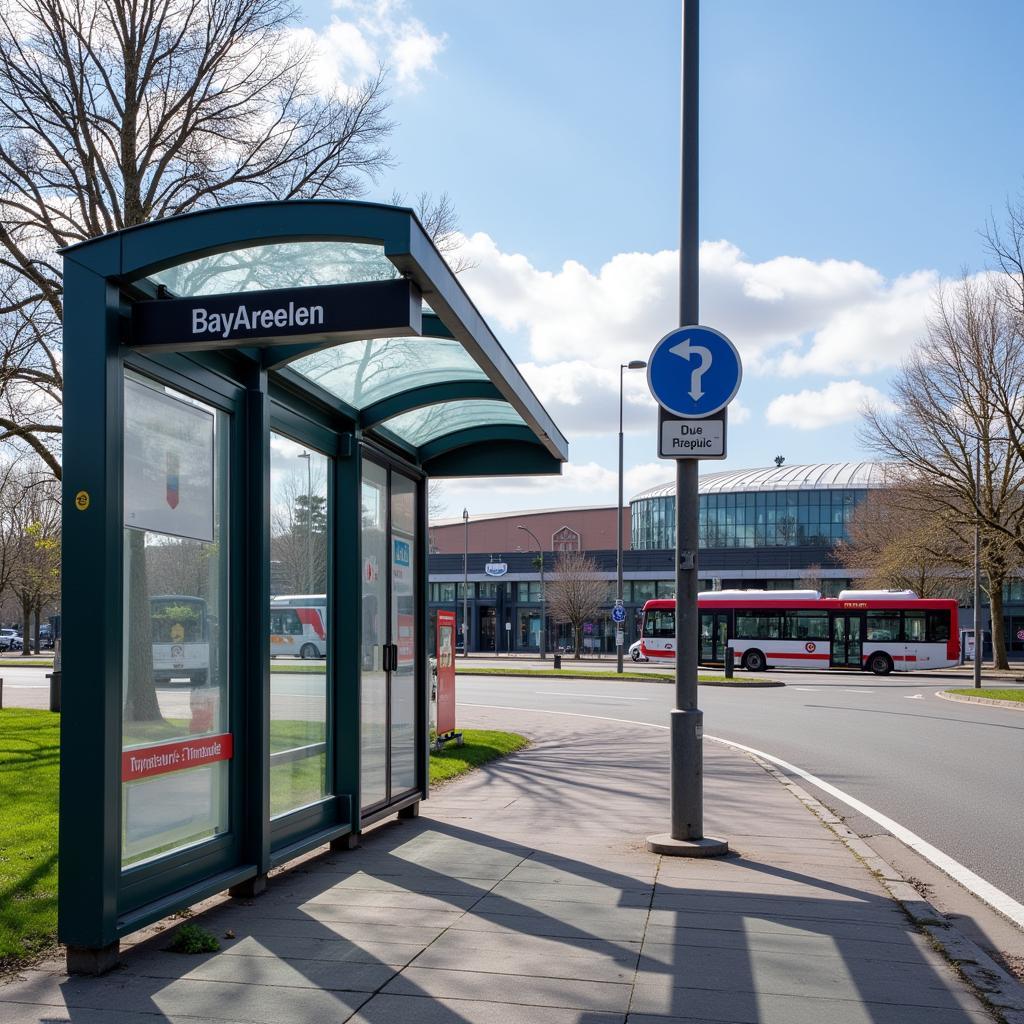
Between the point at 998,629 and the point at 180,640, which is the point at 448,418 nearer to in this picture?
the point at 180,640

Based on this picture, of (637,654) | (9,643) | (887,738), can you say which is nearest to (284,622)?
(887,738)

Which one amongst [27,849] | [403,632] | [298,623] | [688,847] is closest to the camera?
[27,849]

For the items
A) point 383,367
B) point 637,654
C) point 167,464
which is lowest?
point 637,654

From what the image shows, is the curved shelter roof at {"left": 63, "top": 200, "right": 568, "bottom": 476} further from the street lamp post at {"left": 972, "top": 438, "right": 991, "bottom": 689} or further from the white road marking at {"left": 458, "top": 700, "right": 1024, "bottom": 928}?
the street lamp post at {"left": 972, "top": 438, "right": 991, "bottom": 689}

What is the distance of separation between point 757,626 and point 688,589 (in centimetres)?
3681

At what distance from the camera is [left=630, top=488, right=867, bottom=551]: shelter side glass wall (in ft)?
250

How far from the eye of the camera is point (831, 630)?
144ft

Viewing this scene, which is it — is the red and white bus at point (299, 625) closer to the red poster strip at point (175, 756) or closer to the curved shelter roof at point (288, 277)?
the red poster strip at point (175, 756)

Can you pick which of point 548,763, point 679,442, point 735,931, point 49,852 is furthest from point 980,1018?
point 548,763

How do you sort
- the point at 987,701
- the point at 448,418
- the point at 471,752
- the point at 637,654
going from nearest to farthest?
1. the point at 448,418
2. the point at 471,752
3. the point at 987,701
4. the point at 637,654

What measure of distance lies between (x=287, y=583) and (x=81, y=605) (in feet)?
7.40

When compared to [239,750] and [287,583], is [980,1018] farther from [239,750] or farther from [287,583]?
[287,583]

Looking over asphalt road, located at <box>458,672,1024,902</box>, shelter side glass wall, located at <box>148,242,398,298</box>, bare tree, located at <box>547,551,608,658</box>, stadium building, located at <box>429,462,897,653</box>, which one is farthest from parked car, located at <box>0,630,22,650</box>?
shelter side glass wall, located at <box>148,242,398,298</box>

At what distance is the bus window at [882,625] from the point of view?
141 feet
